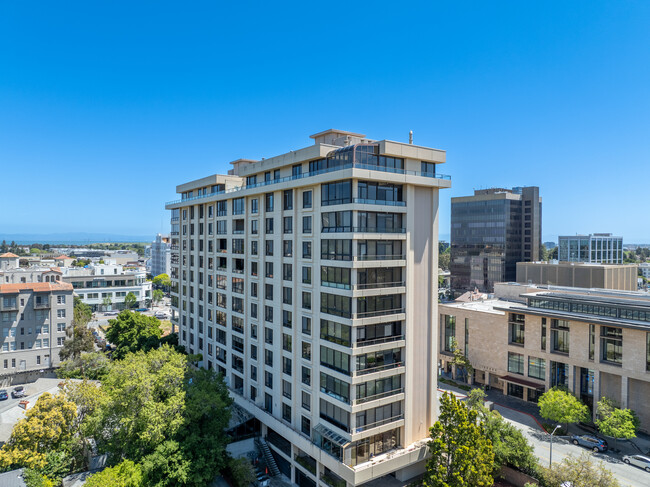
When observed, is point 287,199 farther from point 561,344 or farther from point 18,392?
point 18,392

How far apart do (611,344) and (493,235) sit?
270ft

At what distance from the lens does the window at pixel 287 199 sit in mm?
46188

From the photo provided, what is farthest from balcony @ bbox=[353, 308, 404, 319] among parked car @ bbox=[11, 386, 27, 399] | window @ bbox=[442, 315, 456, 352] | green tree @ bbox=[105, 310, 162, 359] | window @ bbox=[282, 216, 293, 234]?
parked car @ bbox=[11, 386, 27, 399]

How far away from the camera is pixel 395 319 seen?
3897 cm

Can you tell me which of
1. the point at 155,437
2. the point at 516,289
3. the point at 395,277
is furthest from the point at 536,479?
the point at 516,289

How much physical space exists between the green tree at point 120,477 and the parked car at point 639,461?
51.3 metres

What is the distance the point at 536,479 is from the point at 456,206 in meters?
108

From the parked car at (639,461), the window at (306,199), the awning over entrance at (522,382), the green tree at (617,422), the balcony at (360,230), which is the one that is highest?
the window at (306,199)

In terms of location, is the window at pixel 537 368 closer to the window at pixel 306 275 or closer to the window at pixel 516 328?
the window at pixel 516 328

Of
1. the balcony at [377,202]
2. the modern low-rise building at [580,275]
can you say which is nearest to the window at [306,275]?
the balcony at [377,202]

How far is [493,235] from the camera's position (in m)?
128

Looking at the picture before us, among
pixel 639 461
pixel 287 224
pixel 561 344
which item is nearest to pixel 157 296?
pixel 287 224

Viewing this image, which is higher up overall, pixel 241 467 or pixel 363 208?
pixel 363 208

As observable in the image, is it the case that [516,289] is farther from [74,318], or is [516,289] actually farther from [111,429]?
[74,318]
